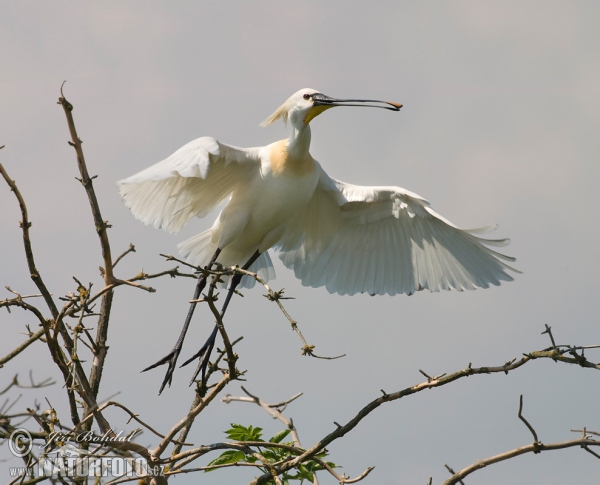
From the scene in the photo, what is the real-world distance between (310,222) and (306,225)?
0.18 feet

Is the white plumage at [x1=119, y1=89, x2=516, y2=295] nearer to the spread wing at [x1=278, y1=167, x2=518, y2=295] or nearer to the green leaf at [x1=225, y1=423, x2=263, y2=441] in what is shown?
the spread wing at [x1=278, y1=167, x2=518, y2=295]

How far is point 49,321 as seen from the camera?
5.11 meters

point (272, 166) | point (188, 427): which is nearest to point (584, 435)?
point (188, 427)

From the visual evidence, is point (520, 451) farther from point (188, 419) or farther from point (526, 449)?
point (188, 419)

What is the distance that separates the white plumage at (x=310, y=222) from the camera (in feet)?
25.5

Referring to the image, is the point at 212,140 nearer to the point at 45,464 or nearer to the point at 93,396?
the point at 93,396

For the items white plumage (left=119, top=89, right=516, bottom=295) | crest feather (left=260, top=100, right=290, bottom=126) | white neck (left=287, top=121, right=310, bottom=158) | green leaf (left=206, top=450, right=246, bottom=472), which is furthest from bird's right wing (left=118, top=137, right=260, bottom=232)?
green leaf (left=206, top=450, right=246, bottom=472)

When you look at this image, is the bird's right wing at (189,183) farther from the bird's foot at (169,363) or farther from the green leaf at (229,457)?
the green leaf at (229,457)

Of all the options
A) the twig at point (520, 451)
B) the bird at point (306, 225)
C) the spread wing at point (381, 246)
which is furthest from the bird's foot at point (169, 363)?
the twig at point (520, 451)

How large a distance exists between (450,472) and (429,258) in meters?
4.06

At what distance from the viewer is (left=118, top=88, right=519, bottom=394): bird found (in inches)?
303

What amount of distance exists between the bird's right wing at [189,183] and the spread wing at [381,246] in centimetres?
92

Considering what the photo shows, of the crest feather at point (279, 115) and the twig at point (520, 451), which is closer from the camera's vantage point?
the twig at point (520, 451)

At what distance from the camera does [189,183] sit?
755cm
